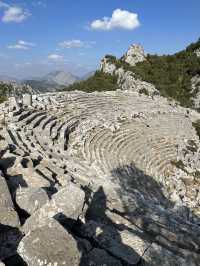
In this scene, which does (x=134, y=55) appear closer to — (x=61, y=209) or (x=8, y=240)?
(x=61, y=209)

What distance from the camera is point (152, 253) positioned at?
6844mm

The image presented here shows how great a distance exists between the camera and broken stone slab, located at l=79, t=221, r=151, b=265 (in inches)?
258

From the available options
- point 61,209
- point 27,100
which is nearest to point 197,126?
point 27,100

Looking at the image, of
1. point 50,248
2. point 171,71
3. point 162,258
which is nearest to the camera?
point 50,248

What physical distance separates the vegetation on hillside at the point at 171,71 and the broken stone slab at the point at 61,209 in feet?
146

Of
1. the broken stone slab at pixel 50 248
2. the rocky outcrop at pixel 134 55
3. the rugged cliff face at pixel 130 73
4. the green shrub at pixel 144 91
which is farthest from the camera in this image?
the rocky outcrop at pixel 134 55

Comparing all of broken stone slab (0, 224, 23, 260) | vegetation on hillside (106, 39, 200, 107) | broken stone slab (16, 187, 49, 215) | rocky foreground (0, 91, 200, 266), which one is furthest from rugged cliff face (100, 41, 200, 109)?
broken stone slab (0, 224, 23, 260)

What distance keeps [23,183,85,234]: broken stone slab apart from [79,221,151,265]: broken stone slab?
450mm

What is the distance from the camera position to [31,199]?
779cm

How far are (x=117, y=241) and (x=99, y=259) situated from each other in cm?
109

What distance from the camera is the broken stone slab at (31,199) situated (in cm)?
766

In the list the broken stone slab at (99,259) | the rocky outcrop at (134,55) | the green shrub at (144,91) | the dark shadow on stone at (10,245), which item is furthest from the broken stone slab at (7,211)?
the rocky outcrop at (134,55)

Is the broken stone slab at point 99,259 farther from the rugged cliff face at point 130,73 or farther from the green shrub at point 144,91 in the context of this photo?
the green shrub at point 144,91

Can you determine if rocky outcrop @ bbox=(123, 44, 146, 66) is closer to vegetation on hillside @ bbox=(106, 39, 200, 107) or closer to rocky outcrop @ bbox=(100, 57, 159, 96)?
vegetation on hillside @ bbox=(106, 39, 200, 107)
